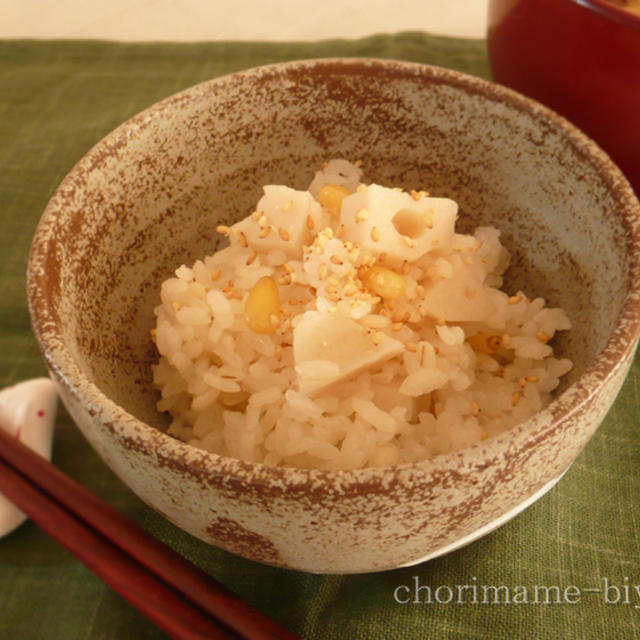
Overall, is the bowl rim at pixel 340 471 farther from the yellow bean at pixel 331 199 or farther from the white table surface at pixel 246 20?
the white table surface at pixel 246 20

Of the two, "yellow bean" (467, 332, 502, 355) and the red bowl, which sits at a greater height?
the red bowl

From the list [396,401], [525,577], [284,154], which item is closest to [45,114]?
[284,154]

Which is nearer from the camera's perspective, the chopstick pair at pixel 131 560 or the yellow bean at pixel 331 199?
the chopstick pair at pixel 131 560

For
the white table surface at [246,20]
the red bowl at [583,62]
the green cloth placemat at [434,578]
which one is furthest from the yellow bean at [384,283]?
the white table surface at [246,20]

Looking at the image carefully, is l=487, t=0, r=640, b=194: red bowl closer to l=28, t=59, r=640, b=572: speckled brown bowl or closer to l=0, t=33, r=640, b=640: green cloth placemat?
l=28, t=59, r=640, b=572: speckled brown bowl

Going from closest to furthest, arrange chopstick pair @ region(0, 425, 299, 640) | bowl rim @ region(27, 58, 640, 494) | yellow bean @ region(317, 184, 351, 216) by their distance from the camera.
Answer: bowl rim @ region(27, 58, 640, 494) < chopstick pair @ region(0, 425, 299, 640) < yellow bean @ region(317, 184, 351, 216)

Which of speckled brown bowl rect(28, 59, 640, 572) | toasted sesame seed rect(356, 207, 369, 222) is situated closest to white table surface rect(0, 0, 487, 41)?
speckled brown bowl rect(28, 59, 640, 572)
